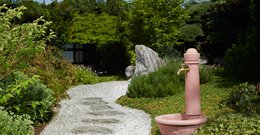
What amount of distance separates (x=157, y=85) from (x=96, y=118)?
2.81 m

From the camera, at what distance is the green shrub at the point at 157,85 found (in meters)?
11.6

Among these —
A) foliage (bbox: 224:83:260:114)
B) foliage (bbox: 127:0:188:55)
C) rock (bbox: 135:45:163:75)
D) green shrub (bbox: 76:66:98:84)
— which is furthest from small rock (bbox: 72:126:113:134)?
foliage (bbox: 127:0:188:55)

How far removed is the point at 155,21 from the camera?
19.3 m

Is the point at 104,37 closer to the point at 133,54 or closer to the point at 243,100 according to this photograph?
the point at 133,54

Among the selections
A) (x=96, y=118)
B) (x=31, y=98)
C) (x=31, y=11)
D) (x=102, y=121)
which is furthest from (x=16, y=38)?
(x=31, y=11)

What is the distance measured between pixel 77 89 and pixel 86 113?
438 cm

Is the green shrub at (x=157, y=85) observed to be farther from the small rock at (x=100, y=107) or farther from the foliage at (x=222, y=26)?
the foliage at (x=222, y=26)

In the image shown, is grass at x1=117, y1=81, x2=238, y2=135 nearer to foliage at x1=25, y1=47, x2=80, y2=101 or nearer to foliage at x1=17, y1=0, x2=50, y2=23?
foliage at x1=25, y1=47, x2=80, y2=101

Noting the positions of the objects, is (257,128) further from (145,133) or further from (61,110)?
(61,110)

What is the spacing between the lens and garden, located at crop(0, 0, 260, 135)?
7.25 metres

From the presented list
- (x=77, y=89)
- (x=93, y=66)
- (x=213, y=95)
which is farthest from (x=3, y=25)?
(x=93, y=66)

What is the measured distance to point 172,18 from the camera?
20188 mm

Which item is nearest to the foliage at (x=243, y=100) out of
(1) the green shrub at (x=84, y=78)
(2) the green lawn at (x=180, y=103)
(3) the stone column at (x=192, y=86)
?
(2) the green lawn at (x=180, y=103)

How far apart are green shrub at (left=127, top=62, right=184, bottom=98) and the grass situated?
11.6 inches
